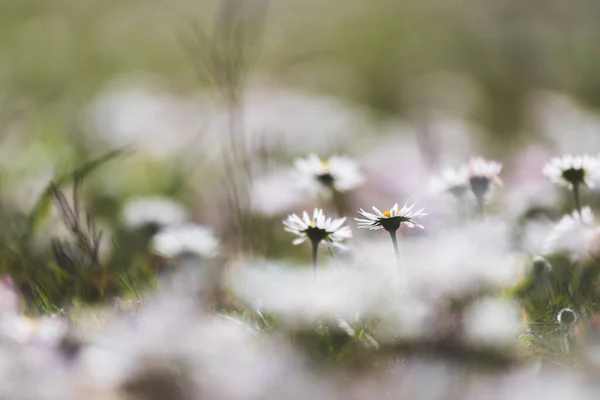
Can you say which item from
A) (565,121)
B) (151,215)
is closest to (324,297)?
(151,215)

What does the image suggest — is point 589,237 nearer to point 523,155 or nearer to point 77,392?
point 77,392

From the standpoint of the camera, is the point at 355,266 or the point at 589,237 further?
the point at 355,266

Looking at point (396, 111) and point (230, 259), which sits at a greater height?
point (396, 111)

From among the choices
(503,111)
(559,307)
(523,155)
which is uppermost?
(503,111)

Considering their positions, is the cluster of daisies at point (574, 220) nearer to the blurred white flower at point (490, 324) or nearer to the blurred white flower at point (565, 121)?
the blurred white flower at point (490, 324)

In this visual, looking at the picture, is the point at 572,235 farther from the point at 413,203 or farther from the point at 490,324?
the point at 490,324

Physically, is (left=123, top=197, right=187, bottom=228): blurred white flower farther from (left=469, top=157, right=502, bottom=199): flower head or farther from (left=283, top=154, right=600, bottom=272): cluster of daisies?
(left=469, top=157, right=502, bottom=199): flower head

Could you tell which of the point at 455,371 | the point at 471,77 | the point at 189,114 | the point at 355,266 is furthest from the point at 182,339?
the point at 471,77

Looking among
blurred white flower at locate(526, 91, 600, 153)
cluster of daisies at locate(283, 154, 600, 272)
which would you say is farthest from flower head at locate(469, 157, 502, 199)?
blurred white flower at locate(526, 91, 600, 153)
